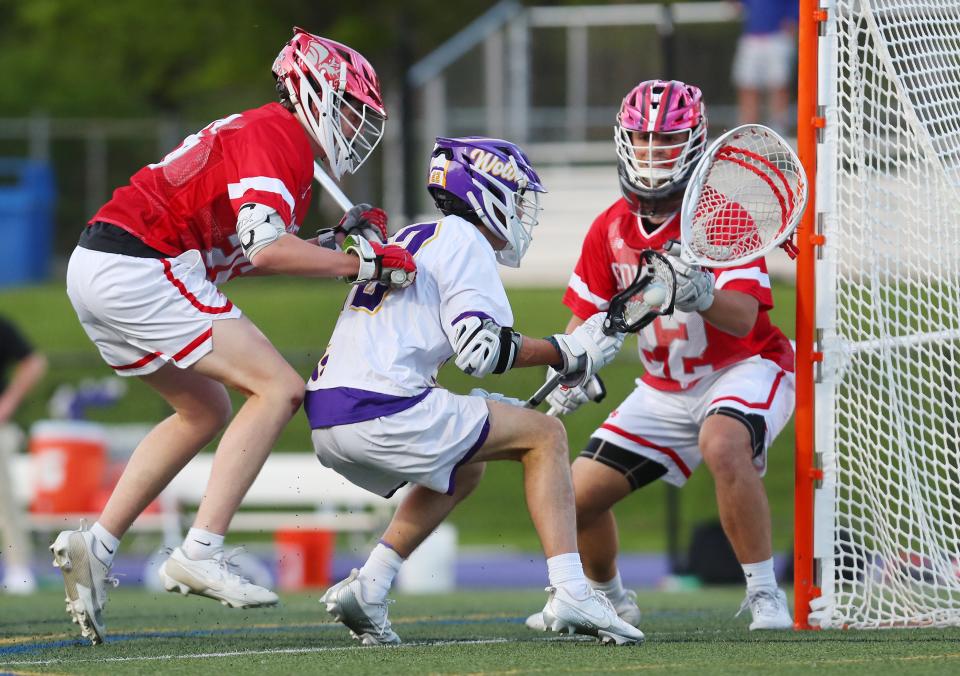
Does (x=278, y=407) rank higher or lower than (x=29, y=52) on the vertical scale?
lower

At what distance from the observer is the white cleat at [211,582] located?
4.70 metres

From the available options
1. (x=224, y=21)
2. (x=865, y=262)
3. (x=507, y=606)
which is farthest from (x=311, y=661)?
(x=224, y=21)

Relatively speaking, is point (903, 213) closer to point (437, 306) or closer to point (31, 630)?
point (437, 306)

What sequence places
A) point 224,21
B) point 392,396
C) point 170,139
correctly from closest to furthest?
point 392,396, point 170,139, point 224,21

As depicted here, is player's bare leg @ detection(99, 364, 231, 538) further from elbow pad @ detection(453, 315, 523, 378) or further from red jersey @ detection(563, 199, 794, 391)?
red jersey @ detection(563, 199, 794, 391)

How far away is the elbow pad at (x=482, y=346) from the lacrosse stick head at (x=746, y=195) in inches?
32.8

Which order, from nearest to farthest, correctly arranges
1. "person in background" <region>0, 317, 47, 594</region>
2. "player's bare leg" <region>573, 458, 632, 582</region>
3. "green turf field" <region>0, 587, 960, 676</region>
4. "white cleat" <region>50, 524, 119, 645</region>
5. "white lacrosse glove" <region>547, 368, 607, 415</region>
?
"green turf field" <region>0, 587, 960, 676</region> < "white cleat" <region>50, 524, 119, 645</region> < "white lacrosse glove" <region>547, 368, 607, 415</region> < "player's bare leg" <region>573, 458, 632, 582</region> < "person in background" <region>0, 317, 47, 594</region>

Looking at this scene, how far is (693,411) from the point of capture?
5.73 metres

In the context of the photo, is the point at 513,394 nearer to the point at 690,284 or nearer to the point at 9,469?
the point at 9,469

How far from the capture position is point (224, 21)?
71.6 feet

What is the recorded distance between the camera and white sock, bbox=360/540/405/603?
4910 millimetres

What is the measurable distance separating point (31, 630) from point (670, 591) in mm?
4570

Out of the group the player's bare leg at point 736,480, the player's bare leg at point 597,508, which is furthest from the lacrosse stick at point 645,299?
the player's bare leg at point 597,508

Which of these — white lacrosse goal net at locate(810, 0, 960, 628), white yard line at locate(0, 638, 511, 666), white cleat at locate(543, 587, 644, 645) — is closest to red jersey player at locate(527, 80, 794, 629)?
white lacrosse goal net at locate(810, 0, 960, 628)
